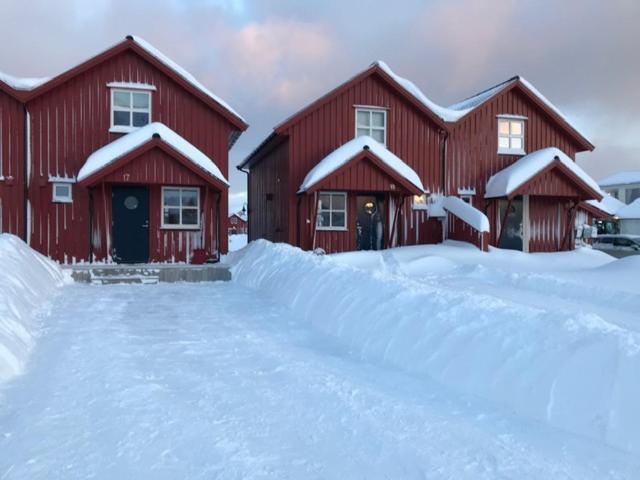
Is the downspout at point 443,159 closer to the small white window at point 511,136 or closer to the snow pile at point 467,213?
the snow pile at point 467,213

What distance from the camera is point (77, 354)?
5.88 m

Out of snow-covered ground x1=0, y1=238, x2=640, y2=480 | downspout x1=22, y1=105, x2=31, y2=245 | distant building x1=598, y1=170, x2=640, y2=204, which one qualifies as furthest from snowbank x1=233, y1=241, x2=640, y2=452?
distant building x1=598, y1=170, x2=640, y2=204

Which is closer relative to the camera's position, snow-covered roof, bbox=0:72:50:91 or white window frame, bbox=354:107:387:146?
snow-covered roof, bbox=0:72:50:91

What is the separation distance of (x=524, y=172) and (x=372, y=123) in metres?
5.63

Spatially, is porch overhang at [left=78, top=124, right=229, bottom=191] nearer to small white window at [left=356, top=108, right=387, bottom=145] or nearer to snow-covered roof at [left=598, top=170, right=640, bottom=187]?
small white window at [left=356, top=108, right=387, bottom=145]

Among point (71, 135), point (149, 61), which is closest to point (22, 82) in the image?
point (71, 135)

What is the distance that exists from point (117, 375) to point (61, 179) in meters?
11.4

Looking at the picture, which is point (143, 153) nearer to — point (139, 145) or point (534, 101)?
point (139, 145)

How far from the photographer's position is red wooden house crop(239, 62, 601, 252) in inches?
673

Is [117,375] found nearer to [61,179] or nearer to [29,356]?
[29,356]

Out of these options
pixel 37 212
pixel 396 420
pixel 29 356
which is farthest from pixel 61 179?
pixel 396 420

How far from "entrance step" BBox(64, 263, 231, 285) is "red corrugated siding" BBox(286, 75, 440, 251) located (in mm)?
4545

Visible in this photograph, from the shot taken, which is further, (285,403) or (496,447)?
(285,403)

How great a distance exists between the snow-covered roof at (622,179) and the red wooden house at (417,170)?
44561 millimetres
